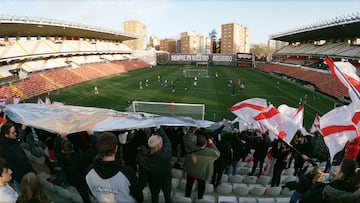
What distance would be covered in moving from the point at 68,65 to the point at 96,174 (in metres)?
47.4

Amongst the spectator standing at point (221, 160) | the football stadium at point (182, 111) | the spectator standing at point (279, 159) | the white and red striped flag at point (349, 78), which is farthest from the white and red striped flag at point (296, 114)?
the spectator standing at point (221, 160)

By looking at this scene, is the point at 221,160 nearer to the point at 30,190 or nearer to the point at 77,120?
the point at 77,120

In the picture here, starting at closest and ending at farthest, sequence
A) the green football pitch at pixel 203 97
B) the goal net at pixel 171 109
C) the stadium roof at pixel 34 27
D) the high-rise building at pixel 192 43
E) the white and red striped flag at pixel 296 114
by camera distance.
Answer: the white and red striped flag at pixel 296 114 → the goal net at pixel 171 109 → the green football pitch at pixel 203 97 → the stadium roof at pixel 34 27 → the high-rise building at pixel 192 43

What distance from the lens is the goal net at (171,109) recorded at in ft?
45.7

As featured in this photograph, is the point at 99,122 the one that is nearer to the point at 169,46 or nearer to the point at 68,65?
the point at 68,65

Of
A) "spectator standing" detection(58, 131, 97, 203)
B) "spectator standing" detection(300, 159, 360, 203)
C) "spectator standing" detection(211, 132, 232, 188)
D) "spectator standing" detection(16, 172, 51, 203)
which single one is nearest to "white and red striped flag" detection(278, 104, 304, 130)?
"spectator standing" detection(211, 132, 232, 188)

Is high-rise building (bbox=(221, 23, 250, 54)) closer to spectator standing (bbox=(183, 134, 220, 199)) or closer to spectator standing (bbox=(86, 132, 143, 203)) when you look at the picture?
spectator standing (bbox=(183, 134, 220, 199))

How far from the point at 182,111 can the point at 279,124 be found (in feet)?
25.0

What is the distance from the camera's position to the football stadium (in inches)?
234

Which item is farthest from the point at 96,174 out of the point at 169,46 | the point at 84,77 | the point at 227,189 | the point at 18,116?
the point at 169,46

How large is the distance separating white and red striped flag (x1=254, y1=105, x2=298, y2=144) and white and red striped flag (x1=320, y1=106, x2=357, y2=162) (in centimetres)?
88

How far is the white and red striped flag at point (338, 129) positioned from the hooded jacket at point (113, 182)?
454 centimetres

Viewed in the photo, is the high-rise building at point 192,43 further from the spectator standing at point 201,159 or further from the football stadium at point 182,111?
the spectator standing at point 201,159

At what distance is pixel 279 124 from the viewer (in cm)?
705
